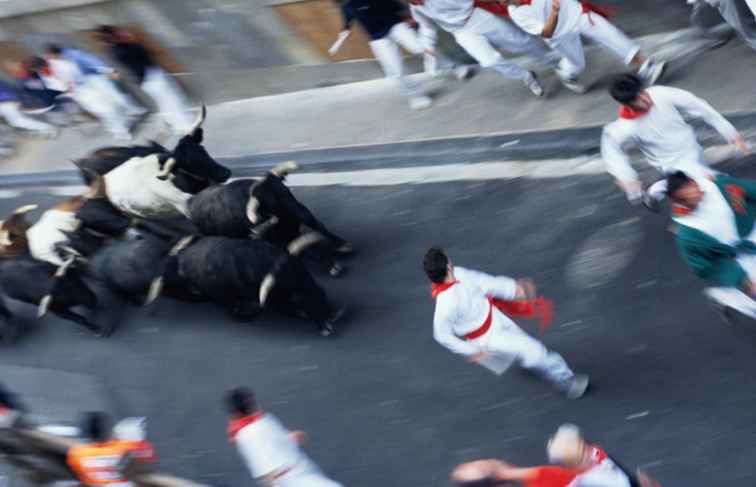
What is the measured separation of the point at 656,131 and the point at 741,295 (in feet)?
4.90

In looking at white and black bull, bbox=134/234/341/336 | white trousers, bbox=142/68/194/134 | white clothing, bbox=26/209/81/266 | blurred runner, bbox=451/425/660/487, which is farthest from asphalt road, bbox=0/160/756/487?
white trousers, bbox=142/68/194/134

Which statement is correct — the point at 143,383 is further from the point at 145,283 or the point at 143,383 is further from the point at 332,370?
the point at 332,370

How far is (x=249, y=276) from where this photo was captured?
796 centimetres

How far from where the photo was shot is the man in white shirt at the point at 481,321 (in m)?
6.21

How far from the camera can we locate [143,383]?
29.8 feet

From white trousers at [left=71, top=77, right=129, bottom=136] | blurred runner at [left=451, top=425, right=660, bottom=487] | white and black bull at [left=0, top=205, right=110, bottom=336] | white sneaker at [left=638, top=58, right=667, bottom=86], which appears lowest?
white trousers at [left=71, top=77, right=129, bottom=136]

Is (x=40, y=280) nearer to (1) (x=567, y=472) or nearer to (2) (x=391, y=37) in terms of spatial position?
(2) (x=391, y=37)

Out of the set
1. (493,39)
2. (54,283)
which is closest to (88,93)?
(54,283)

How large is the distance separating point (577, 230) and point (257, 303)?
2888 mm

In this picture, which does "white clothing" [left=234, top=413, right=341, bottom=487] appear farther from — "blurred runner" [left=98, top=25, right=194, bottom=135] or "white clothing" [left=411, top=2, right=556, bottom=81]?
"blurred runner" [left=98, top=25, right=194, bottom=135]

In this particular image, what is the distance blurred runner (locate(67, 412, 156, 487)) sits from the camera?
265 inches

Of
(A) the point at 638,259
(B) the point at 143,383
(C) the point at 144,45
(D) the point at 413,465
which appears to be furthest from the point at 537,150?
(C) the point at 144,45

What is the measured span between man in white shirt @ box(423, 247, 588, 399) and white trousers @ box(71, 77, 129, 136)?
7.92 metres

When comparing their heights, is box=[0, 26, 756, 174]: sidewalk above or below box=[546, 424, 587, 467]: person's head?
below
